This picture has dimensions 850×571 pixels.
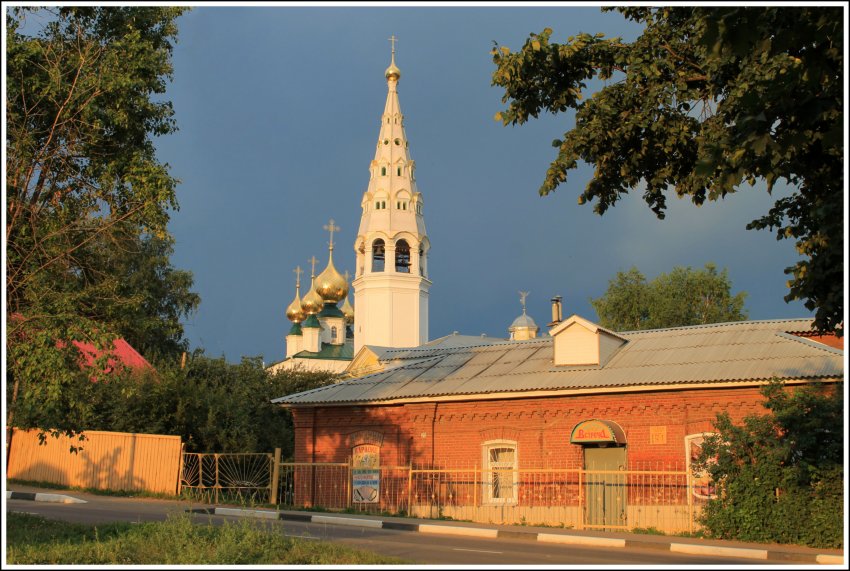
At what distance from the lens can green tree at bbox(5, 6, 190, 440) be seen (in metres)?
13.8

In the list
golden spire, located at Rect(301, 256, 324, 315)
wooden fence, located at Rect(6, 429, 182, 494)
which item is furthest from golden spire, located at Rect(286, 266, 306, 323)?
wooden fence, located at Rect(6, 429, 182, 494)

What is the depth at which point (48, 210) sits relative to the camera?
49.1 ft

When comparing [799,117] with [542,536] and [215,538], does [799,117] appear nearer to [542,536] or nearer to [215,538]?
[215,538]

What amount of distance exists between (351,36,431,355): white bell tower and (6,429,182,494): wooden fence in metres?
36.5

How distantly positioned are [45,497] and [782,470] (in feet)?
59.8

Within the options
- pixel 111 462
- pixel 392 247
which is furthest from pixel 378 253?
pixel 111 462

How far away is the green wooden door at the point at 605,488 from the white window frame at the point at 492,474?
6.19 ft

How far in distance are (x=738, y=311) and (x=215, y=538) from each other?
4947 centimetres

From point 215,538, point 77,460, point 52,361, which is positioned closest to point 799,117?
point 215,538

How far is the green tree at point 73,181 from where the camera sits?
13750 mm

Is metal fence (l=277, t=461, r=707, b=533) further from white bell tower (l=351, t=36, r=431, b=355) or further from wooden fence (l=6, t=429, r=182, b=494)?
white bell tower (l=351, t=36, r=431, b=355)

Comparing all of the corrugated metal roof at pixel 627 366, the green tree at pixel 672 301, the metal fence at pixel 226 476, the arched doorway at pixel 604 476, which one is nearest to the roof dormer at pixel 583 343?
the corrugated metal roof at pixel 627 366

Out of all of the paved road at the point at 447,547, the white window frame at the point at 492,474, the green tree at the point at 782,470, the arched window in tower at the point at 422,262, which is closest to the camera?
the paved road at the point at 447,547

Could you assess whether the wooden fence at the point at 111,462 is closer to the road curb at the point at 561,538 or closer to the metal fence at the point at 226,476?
the metal fence at the point at 226,476
